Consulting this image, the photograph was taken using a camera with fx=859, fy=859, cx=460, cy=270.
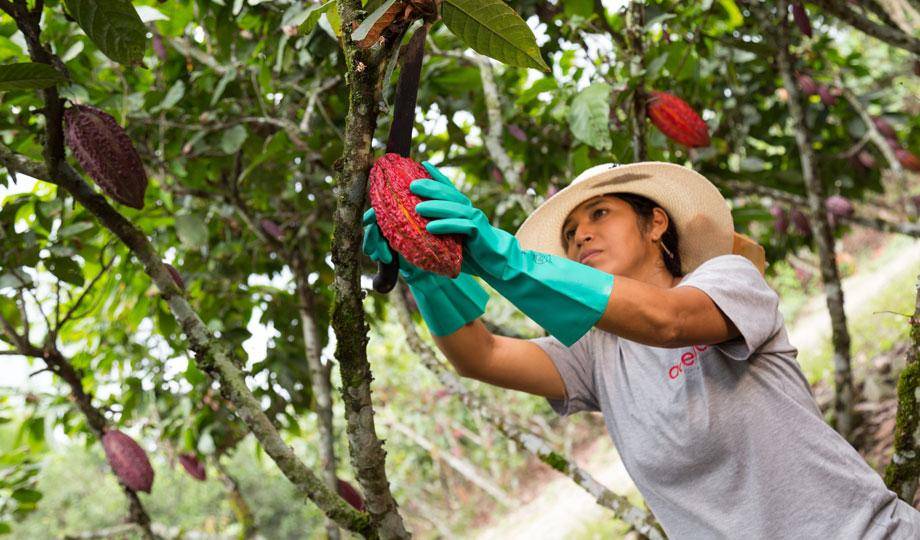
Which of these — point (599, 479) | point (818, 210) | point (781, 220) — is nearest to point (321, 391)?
point (818, 210)

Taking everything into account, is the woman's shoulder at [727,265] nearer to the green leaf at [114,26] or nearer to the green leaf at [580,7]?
the green leaf at [114,26]

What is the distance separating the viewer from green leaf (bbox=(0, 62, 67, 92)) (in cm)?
112

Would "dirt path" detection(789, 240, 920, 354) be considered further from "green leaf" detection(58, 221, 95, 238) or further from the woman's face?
"green leaf" detection(58, 221, 95, 238)

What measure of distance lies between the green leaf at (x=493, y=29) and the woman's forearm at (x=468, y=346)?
1.86ft

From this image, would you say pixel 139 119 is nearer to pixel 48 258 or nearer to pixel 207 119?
pixel 207 119

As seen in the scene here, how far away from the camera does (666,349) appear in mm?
1400

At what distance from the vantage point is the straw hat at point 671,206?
57.7 inches

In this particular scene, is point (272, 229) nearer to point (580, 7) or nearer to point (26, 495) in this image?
point (580, 7)

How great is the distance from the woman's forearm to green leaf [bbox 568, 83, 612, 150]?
0.49 meters

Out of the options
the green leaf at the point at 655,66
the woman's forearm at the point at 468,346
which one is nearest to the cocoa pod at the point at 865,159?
the green leaf at the point at 655,66

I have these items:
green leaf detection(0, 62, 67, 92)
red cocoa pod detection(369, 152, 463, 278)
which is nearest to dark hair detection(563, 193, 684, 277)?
red cocoa pod detection(369, 152, 463, 278)

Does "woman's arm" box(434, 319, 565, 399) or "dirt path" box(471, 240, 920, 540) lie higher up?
"woman's arm" box(434, 319, 565, 399)

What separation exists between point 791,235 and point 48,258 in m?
2.78

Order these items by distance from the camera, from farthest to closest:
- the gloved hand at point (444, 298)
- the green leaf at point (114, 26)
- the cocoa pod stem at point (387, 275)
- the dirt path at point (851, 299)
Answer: the dirt path at point (851, 299), the gloved hand at point (444, 298), the green leaf at point (114, 26), the cocoa pod stem at point (387, 275)
